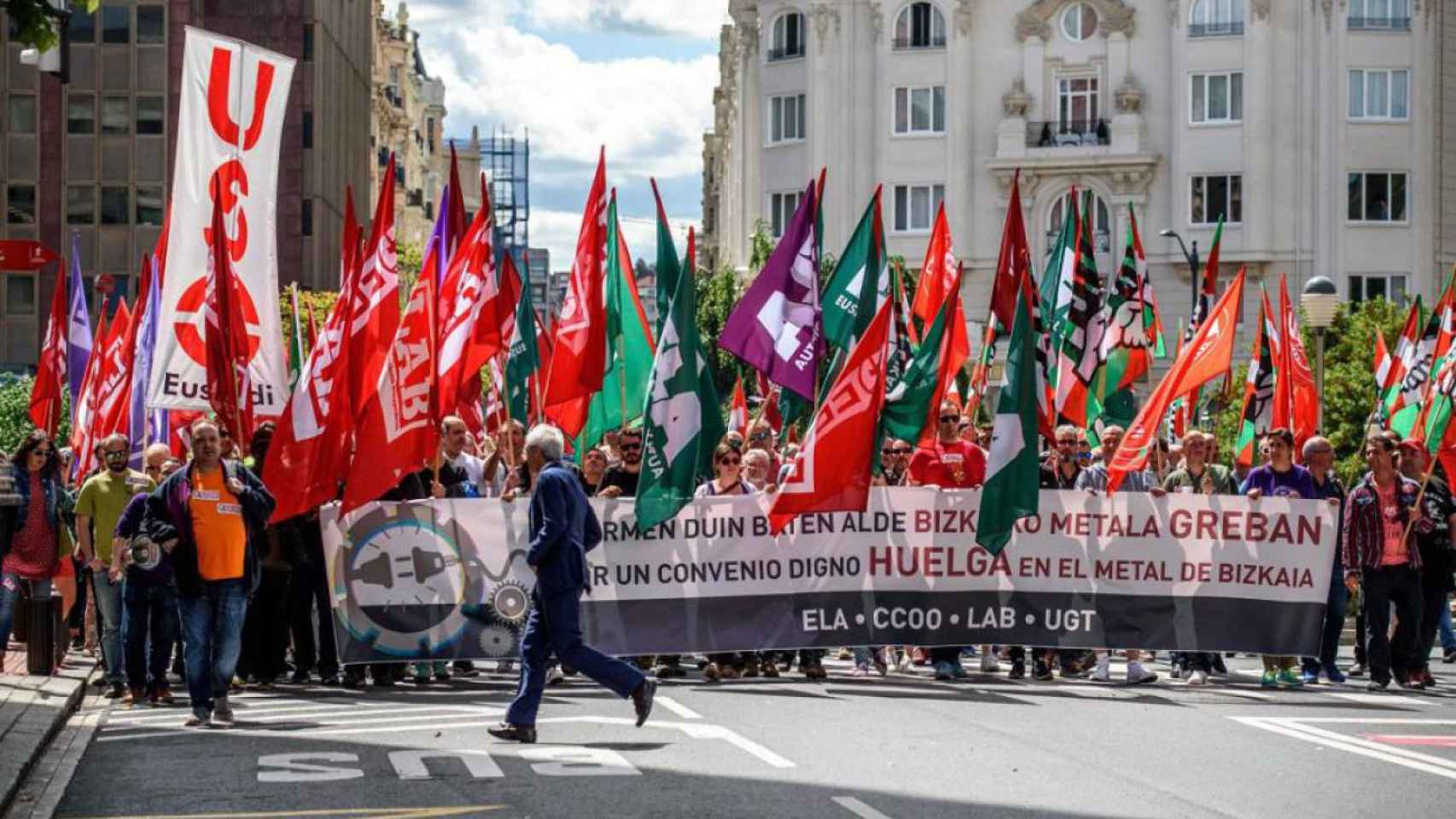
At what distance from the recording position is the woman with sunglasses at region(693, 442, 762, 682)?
58.1ft

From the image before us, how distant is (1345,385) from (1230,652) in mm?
28434

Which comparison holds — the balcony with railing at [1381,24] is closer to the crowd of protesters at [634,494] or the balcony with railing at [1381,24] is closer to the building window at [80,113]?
the building window at [80,113]

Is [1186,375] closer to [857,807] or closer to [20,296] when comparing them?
[857,807]

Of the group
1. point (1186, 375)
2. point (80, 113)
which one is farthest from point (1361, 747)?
point (80, 113)

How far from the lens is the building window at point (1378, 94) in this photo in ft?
211

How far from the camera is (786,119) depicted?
6825 cm

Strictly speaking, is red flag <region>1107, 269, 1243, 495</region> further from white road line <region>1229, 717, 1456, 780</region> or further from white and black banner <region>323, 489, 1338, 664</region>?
white road line <region>1229, 717, 1456, 780</region>

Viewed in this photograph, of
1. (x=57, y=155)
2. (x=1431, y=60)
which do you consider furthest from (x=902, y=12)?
(x=57, y=155)

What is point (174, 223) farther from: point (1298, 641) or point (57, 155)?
point (57, 155)

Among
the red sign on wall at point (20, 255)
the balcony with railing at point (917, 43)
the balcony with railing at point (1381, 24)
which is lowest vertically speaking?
the red sign on wall at point (20, 255)

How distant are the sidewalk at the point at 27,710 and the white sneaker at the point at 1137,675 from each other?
23.5 ft

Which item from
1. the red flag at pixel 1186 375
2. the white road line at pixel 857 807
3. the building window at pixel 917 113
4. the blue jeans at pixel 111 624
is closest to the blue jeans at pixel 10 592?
the blue jeans at pixel 111 624

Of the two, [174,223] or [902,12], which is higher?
[902,12]

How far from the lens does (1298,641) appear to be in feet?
58.0
